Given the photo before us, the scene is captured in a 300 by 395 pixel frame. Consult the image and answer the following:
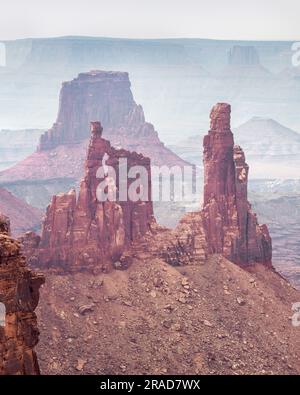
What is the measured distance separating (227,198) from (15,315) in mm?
59420

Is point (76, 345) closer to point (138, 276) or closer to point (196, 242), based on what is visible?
point (138, 276)

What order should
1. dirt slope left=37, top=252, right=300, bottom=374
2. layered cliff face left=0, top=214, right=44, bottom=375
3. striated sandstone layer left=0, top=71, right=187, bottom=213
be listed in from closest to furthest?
layered cliff face left=0, top=214, right=44, bottom=375 < dirt slope left=37, top=252, right=300, bottom=374 < striated sandstone layer left=0, top=71, right=187, bottom=213

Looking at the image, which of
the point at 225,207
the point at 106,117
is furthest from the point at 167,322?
the point at 106,117

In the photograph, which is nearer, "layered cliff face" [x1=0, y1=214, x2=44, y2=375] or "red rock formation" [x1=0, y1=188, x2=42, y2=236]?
"layered cliff face" [x1=0, y1=214, x2=44, y2=375]

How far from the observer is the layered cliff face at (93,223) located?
279ft

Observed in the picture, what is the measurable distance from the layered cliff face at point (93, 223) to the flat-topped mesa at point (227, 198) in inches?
240

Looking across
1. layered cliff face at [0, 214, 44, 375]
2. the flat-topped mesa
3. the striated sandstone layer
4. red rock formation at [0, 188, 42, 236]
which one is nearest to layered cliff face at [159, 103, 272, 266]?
the flat-topped mesa

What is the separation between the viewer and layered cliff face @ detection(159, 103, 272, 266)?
9250cm

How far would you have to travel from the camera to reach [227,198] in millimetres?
94062

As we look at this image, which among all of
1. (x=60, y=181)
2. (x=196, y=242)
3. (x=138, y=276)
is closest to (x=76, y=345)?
(x=138, y=276)

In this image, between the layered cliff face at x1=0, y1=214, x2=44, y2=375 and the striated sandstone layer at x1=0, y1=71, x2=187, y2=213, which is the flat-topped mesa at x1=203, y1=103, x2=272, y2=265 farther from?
the striated sandstone layer at x1=0, y1=71, x2=187, y2=213

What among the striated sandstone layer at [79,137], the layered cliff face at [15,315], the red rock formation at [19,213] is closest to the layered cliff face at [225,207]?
the red rock formation at [19,213]

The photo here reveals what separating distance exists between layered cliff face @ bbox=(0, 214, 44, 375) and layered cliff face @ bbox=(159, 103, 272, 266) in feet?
183

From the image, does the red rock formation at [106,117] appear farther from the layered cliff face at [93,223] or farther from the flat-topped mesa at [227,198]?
the layered cliff face at [93,223]
